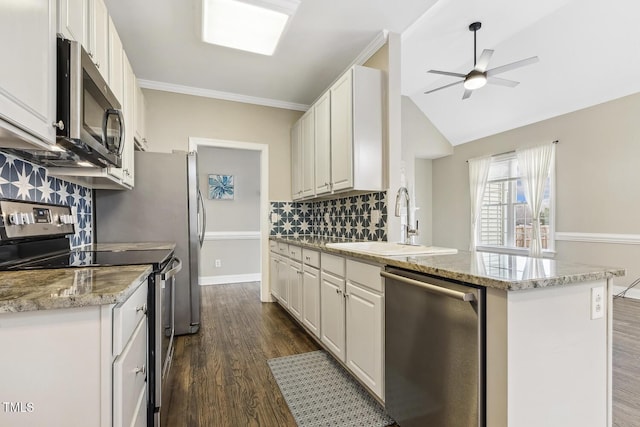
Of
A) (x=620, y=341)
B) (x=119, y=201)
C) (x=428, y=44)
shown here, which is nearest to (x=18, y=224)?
(x=119, y=201)

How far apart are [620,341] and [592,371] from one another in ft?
7.01

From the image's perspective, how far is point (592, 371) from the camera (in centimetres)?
118

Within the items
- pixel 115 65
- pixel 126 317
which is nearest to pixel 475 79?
pixel 115 65

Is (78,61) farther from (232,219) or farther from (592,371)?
(232,219)

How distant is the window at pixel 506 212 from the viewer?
17.1 feet

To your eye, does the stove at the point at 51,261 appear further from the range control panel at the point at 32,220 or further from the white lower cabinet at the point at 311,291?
the white lower cabinet at the point at 311,291

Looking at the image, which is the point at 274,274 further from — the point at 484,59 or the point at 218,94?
the point at 484,59

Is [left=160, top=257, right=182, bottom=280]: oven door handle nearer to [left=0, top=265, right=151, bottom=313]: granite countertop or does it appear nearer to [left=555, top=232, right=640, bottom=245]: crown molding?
[left=0, top=265, right=151, bottom=313]: granite countertop

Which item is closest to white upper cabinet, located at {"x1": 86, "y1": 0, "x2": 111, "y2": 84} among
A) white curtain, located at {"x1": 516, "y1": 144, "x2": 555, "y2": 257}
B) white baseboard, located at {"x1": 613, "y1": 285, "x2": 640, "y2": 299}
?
white curtain, located at {"x1": 516, "y1": 144, "x2": 555, "y2": 257}

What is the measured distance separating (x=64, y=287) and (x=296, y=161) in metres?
3.14

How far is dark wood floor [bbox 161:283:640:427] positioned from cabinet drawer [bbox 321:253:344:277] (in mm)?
796

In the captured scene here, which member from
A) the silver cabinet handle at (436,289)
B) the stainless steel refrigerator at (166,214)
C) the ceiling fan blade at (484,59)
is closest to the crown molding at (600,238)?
the ceiling fan blade at (484,59)

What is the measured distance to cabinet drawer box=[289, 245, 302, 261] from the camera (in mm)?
2871

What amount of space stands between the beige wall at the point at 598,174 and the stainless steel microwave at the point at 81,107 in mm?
5578
